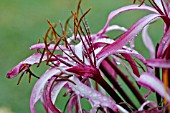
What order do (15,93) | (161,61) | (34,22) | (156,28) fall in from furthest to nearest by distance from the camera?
(34,22) < (156,28) < (15,93) < (161,61)

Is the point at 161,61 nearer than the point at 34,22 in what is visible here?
Yes

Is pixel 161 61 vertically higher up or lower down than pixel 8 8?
lower down

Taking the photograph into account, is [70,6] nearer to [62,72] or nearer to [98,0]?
[98,0]

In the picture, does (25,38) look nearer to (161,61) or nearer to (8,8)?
(8,8)

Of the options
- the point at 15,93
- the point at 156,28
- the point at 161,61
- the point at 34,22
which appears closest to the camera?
the point at 161,61

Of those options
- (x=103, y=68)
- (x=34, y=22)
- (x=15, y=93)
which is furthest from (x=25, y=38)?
(x=103, y=68)

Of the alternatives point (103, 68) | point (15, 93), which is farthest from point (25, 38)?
point (103, 68)
